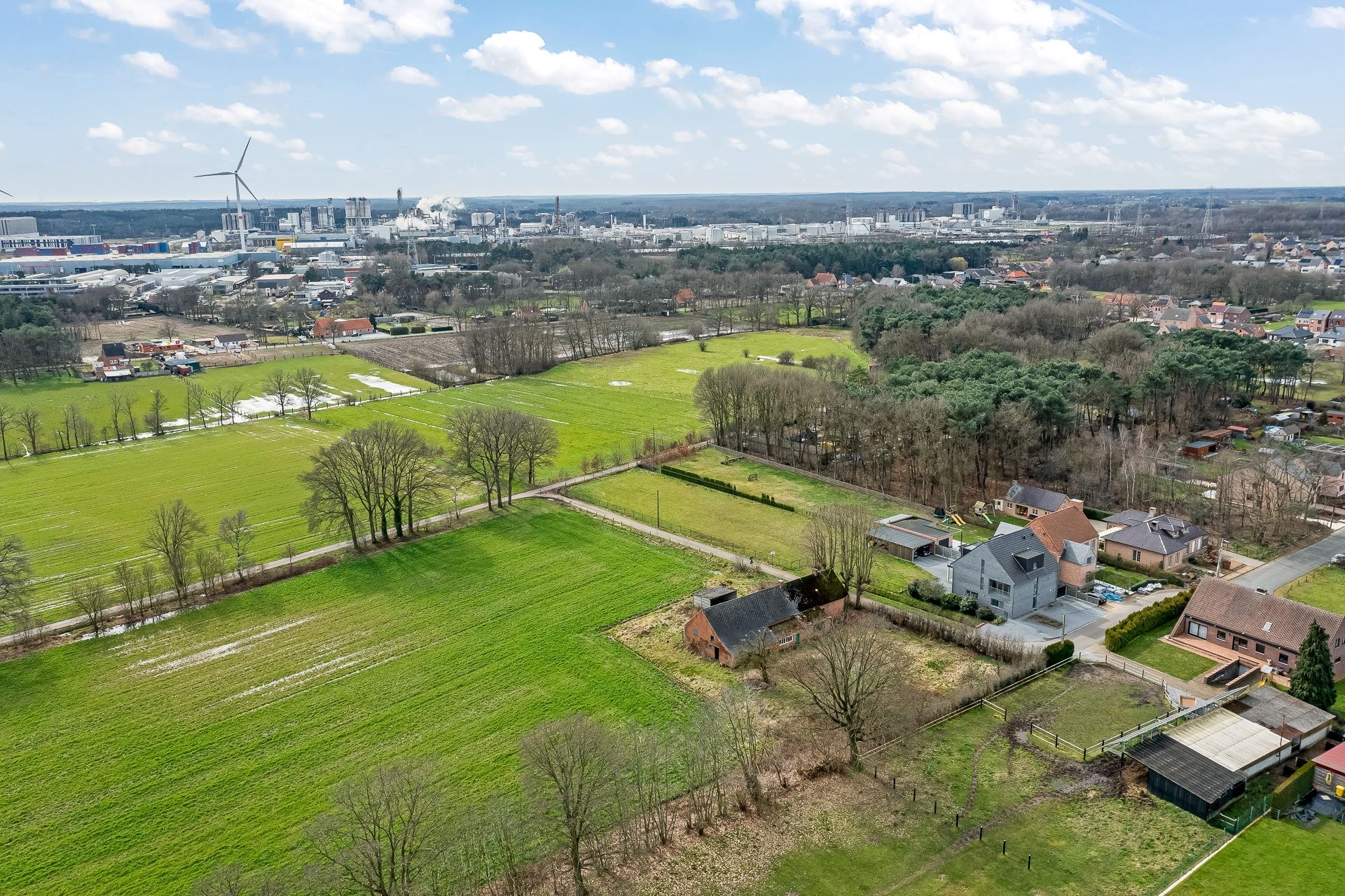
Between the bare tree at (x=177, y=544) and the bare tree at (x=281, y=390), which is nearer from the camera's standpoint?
the bare tree at (x=177, y=544)

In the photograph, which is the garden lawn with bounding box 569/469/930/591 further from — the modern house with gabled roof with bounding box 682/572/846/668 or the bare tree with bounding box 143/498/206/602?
the bare tree with bounding box 143/498/206/602

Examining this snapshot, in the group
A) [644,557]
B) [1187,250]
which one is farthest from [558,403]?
[1187,250]

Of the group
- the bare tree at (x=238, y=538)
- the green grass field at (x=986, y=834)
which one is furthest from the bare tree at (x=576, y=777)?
the bare tree at (x=238, y=538)

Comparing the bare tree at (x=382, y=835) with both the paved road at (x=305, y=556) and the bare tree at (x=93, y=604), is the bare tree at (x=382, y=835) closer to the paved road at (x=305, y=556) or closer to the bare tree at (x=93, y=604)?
the bare tree at (x=93, y=604)

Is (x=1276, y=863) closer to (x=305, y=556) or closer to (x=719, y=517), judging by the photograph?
(x=719, y=517)

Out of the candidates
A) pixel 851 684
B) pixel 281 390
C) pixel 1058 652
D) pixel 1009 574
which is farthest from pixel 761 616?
pixel 281 390

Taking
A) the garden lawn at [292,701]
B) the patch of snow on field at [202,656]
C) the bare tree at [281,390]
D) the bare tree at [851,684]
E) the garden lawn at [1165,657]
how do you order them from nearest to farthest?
the garden lawn at [292,701] → the bare tree at [851,684] → the garden lawn at [1165,657] → the patch of snow on field at [202,656] → the bare tree at [281,390]
